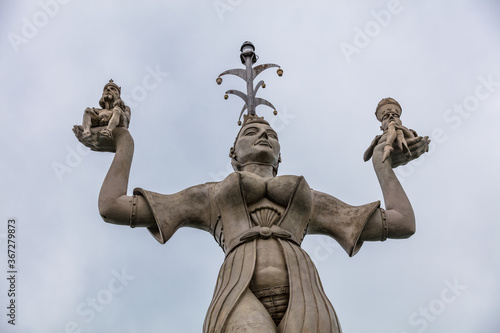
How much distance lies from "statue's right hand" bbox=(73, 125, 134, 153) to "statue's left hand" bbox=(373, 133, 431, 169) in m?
3.92

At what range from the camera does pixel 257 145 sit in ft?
36.8

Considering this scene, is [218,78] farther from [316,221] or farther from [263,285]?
[263,285]

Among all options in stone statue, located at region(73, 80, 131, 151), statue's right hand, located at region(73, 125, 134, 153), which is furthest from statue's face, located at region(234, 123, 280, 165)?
stone statue, located at region(73, 80, 131, 151)

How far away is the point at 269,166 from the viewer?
441 inches

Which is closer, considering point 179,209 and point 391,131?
point 179,209

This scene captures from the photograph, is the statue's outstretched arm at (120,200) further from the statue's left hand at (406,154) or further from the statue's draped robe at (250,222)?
the statue's left hand at (406,154)

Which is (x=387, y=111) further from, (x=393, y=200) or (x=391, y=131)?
(x=393, y=200)

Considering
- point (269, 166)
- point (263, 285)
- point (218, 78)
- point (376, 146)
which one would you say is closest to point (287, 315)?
point (263, 285)

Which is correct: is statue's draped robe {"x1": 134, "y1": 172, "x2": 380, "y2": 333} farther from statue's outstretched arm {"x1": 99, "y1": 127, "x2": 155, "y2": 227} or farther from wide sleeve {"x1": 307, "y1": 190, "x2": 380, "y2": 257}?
statue's outstretched arm {"x1": 99, "y1": 127, "x2": 155, "y2": 227}

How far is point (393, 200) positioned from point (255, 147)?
2.29 meters

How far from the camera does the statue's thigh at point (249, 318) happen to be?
27.0ft

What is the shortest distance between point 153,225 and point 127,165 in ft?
3.48

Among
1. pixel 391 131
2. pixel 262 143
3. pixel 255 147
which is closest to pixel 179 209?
pixel 255 147

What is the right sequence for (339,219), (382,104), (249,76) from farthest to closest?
(249,76) → (382,104) → (339,219)
